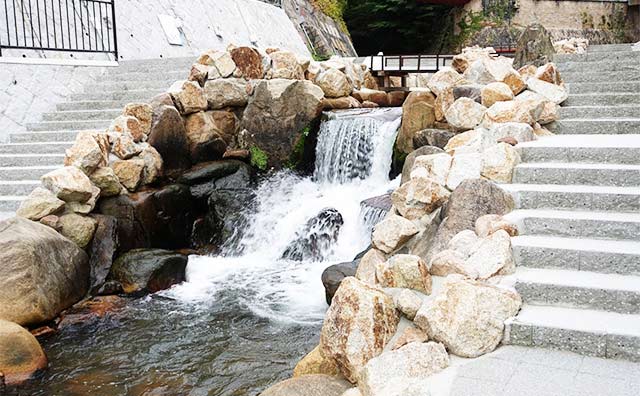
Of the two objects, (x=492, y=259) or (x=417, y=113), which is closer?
(x=492, y=259)

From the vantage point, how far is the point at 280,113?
32.3ft

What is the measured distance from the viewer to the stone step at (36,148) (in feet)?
27.9

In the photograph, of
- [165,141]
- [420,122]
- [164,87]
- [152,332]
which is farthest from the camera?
[164,87]

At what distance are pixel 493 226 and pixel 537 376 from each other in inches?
56.9

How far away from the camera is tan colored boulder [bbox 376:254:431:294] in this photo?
3.76 m

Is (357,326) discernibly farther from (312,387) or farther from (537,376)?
(537,376)

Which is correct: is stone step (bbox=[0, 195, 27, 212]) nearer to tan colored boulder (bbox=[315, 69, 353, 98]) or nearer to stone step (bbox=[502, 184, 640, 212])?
tan colored boulder (bbox=[315, 69, 353, 98])

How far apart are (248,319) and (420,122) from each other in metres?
3.65

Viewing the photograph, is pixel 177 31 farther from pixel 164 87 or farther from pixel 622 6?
pixel 622 6

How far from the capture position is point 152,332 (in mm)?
5879

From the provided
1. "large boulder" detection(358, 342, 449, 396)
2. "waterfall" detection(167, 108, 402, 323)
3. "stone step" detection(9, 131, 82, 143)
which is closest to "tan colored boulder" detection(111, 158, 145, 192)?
"waterfall" detection(167, 108, 402, 323)

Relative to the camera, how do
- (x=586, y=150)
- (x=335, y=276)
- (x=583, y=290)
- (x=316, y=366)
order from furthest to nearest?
(x=335, y=276) → (x=586, y=150) → (x=316, y=366) → (x=583, y=290)

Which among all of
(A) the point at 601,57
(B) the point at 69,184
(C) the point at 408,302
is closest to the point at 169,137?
(B) the point at 69,184

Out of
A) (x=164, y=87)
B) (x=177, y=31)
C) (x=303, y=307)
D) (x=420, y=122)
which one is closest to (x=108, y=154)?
(x=164, y=87)
